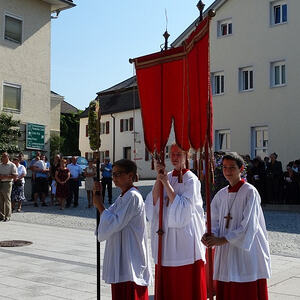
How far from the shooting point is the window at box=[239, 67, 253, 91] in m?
26.2

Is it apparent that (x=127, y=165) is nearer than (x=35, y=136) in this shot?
Yes

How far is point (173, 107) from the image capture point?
5.30 meters

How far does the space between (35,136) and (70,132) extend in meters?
35.6

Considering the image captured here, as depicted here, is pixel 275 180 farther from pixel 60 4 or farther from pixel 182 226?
pixel 182 226

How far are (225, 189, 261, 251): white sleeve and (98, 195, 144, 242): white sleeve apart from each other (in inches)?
34.5

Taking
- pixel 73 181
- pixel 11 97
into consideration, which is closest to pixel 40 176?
pixel 73 181

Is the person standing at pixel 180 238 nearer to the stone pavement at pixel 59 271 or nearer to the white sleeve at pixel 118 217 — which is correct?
the white sleeve at pixel 118 217

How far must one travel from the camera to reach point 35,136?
22.6 meters

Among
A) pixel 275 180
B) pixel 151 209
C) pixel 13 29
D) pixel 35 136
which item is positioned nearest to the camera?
pixel 151 209

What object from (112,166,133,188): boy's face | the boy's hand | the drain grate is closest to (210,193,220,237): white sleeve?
(112,166,133,188): boy's face

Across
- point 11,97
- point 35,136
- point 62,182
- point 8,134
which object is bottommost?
point 62,182

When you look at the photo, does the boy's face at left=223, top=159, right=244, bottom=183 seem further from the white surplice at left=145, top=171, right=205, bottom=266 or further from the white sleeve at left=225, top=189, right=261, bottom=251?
the white surplice at left=145, top=171, right=205, bottom=266

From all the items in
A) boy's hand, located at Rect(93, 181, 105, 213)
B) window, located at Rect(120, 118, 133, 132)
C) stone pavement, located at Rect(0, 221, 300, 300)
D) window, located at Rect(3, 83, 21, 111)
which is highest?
window, located at Rect(120, 118, 133, 132)

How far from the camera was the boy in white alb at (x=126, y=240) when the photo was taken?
4.48 m
